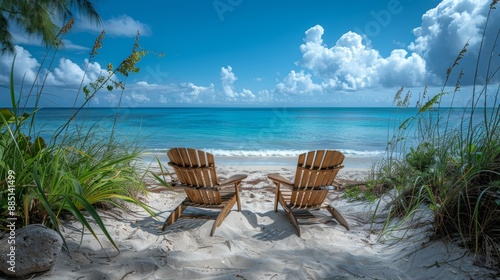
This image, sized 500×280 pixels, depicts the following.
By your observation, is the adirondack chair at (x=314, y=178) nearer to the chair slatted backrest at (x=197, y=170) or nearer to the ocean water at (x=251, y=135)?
the chair slatted backrest at (x=197, y=170)

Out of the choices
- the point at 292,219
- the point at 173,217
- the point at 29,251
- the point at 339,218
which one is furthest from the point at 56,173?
the point at 339,218

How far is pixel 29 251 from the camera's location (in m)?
2.20

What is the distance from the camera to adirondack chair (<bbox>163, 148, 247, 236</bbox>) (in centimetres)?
347

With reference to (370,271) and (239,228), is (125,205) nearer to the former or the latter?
(239,228)

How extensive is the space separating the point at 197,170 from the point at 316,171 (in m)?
1.21

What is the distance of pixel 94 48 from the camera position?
305 centimetres

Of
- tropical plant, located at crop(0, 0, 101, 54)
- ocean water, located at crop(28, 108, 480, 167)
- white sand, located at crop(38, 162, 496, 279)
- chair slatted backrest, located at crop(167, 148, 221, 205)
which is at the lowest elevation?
ocean water, located at crop(28, 108, 480, 167)

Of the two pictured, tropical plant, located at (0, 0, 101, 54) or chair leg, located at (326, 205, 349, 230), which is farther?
tropical plant, located at (0, 0, 101, 54)

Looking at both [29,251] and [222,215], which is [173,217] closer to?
[222,215]

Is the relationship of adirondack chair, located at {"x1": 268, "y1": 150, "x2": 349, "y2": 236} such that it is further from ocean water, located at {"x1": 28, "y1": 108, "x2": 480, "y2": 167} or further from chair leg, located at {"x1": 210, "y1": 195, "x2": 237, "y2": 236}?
ocean water, located at {"x1": 28, "y1": 108, "x2": 480, "y2": 167}

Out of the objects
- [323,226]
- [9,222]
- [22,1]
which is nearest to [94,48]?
[9,222]

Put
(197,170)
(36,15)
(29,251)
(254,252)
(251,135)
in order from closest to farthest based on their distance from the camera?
(29,251) → (254,252) → (197,170) → (36,15) → (251,135)

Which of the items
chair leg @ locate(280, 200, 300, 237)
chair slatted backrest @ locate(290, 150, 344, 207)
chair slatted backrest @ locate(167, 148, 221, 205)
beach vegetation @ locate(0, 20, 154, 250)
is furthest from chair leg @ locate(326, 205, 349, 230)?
beach vegetation @ locate(0, 20, 154, 250)

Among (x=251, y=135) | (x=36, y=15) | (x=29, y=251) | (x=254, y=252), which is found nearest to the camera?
(x=29, y=251)
